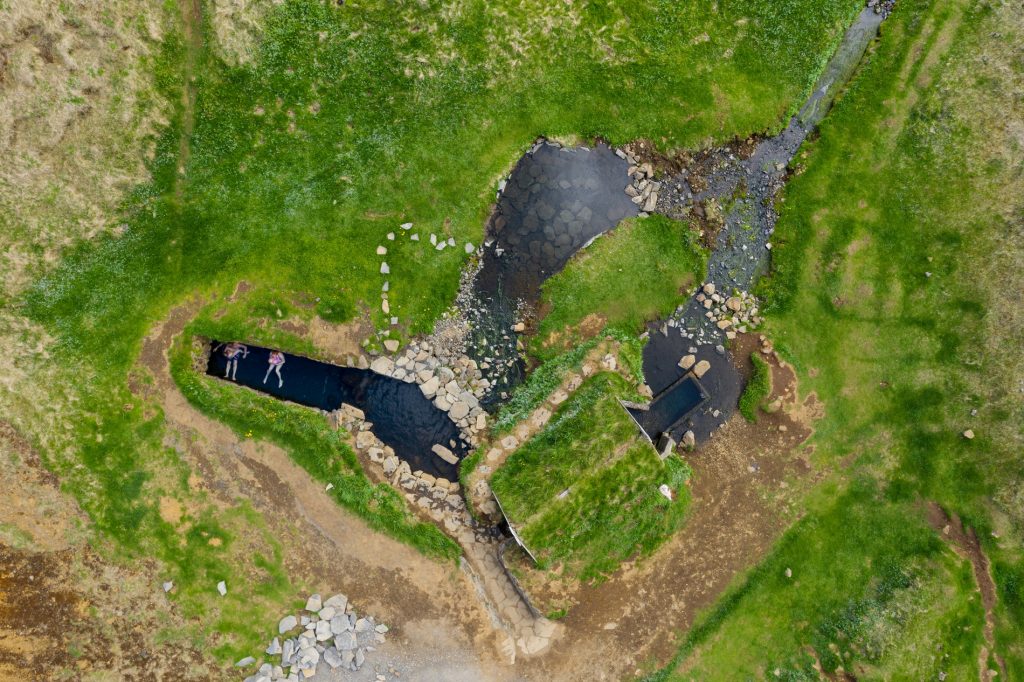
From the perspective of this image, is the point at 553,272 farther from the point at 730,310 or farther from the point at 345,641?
the point at 345,641

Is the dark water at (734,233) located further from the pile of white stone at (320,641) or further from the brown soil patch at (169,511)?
the brown soil patch at (169,511)

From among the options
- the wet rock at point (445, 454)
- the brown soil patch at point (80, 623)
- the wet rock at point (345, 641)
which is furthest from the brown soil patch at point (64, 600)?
the wet rock at point (445, 454)

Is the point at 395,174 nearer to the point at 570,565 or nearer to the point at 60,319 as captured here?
the point at 60,319

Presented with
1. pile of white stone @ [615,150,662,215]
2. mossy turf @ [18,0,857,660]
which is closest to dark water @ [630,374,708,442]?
pile of white stone @ [615,150,662,215]

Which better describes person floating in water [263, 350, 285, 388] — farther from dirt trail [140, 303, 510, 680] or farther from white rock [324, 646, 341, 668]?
white rock [324, 646, 341, 668]

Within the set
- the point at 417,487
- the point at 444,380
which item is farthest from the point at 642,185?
the point at 417,487

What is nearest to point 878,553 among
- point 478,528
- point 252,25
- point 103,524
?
point 478,528
